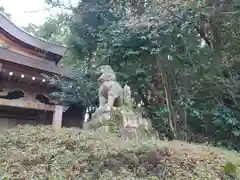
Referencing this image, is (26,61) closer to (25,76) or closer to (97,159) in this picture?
(25,76)

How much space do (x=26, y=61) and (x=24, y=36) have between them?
4.07 ft

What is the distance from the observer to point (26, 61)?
21.7ft

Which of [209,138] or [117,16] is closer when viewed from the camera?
[209,138]

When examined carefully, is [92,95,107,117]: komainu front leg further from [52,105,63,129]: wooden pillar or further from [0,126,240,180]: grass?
[52,105,63,129]: wooden pillar

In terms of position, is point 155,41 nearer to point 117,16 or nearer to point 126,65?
point 126,65

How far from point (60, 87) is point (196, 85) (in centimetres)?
431

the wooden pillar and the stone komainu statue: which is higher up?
the stone komainu statue

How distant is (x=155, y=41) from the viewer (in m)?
8.81

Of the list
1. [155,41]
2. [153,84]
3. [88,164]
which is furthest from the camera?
[153,84]

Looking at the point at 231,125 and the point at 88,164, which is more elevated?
the point at 231,125

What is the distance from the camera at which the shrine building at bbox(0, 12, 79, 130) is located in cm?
662

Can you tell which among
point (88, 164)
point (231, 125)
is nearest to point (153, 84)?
point (231, 125)

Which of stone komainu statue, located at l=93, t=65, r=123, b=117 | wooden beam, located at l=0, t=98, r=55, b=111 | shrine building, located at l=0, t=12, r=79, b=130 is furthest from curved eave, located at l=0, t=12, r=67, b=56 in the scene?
stone komainu statue, located at l=93, t=65, r=123, b=117

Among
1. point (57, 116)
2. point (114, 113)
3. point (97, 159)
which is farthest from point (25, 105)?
point (97, 159)
